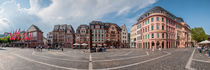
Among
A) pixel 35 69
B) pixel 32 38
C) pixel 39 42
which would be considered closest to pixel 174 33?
pixel 35 69

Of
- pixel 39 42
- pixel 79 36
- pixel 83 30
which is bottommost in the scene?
pixel 39 42

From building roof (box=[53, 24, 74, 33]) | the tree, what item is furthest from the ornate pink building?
building roof (box=[53, 24, 74, 33])

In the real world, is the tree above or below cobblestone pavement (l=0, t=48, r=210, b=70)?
above

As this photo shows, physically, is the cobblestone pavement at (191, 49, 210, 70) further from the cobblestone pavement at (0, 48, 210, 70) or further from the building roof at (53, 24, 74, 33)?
the building roof at (53, 24, 74, 33)

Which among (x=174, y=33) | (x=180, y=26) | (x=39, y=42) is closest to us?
(x=174, y=33)

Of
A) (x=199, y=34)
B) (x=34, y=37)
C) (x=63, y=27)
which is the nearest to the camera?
(x=199, y=34)

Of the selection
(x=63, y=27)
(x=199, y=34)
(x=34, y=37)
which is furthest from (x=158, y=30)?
(x=34, y=37)

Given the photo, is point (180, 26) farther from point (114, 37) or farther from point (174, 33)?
point (114, 37)

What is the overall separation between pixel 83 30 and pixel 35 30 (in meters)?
38.4

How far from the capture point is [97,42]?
51.2 metres

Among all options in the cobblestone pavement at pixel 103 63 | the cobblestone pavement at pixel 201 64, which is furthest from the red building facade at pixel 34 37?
the cobblestone pavement at pixel 201 64

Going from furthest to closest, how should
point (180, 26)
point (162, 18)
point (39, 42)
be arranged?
point (39, 42), point (180, 26), point (162, 18)

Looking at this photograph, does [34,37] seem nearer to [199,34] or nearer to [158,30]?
[158,30]

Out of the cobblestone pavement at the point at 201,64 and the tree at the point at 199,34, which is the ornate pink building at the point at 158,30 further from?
the cobblestone pavement at the point at 201,64
